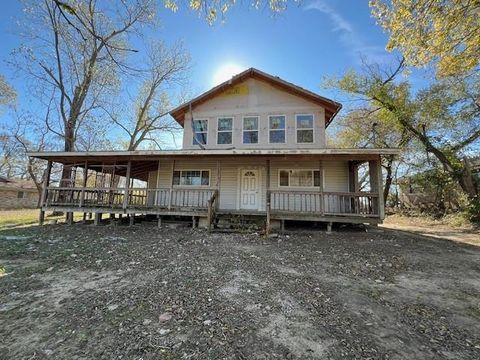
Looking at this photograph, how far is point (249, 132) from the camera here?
492 inches

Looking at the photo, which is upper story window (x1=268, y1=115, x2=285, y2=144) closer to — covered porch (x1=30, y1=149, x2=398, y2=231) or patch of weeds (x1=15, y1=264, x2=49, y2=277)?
covered porch (x1=30, y1=149, x2=398, y2=231)

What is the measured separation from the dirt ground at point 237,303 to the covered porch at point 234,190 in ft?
8.55

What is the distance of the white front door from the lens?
39.8 ft

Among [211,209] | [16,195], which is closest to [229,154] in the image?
[211,209]

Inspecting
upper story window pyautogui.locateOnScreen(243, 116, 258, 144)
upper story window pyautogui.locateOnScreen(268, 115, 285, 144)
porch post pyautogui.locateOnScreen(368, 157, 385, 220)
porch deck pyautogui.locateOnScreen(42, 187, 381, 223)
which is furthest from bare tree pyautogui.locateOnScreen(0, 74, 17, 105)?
porch post pyautogui.locateOnScreen(368, 157, 385, 220)

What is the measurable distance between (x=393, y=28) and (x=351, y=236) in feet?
23.6

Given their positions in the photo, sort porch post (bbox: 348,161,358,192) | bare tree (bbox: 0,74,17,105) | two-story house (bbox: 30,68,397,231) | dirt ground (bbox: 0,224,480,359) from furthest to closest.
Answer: bare tree (bbox: 0,74,17,105) < porch post (bbox: 348,161,358,192) < two-story house (bbox: 30,68,397,231) < dirt ground (bbox: 0,224,480,359)

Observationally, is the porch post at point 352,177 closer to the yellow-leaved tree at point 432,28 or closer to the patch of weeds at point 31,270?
the yellow-leaved tree at point 432,28

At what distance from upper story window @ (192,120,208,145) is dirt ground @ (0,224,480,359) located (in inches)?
265

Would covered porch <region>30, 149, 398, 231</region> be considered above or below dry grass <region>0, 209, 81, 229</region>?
above

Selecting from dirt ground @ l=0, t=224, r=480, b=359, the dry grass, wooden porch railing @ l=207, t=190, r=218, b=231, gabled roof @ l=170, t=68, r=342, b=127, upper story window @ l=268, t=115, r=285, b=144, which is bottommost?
dirt ground @ l=0, t=224, r=480, b=359

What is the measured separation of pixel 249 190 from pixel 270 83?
5.46 metres

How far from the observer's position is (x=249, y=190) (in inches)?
482

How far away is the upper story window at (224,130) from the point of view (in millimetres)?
12711
